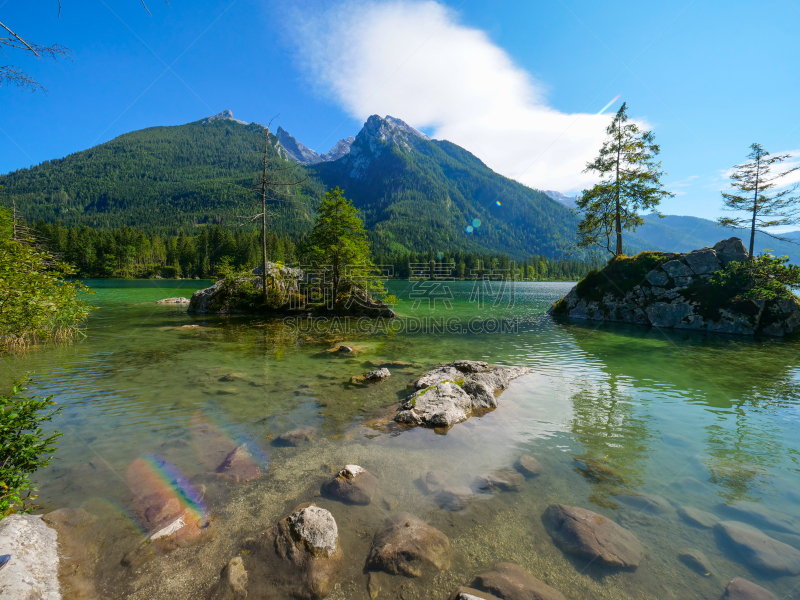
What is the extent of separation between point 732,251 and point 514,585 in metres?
38.1

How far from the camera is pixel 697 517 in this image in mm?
5406

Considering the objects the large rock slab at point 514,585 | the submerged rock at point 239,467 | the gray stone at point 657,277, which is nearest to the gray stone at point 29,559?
the submerged rock at point 239,467

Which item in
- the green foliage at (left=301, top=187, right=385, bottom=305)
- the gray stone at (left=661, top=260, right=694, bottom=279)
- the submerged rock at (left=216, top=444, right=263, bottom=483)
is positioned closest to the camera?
the submerged rock at (left=216, top=444, right=263, bottom=483)

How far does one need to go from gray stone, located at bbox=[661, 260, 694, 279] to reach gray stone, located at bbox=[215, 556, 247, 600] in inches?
1500

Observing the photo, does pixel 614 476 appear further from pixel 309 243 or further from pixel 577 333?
pixel 309 243

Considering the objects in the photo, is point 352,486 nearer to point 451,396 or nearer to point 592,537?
point 592,537

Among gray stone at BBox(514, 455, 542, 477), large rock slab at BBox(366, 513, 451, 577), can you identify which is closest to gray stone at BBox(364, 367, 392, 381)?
gray stone at BBox(514, 455, 542, 477)

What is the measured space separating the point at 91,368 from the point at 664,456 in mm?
19794

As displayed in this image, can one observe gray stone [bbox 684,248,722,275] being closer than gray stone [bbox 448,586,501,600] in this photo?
No

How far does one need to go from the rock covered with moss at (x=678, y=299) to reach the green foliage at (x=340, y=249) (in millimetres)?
22665

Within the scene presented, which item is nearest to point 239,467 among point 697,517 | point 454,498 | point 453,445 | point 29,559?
point 29,559

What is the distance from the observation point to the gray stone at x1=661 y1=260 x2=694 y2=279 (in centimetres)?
2934

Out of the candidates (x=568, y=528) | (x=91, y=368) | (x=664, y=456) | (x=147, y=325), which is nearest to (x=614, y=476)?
(x=664, y=456)

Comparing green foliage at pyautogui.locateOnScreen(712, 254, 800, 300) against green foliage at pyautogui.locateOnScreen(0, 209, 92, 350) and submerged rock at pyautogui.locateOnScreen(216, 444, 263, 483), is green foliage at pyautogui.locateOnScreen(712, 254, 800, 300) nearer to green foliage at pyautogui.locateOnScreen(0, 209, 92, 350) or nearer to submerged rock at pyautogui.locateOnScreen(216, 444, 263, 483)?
submerged rock at pyautogui.locateOnScreen(216, 444, 263, 483)
